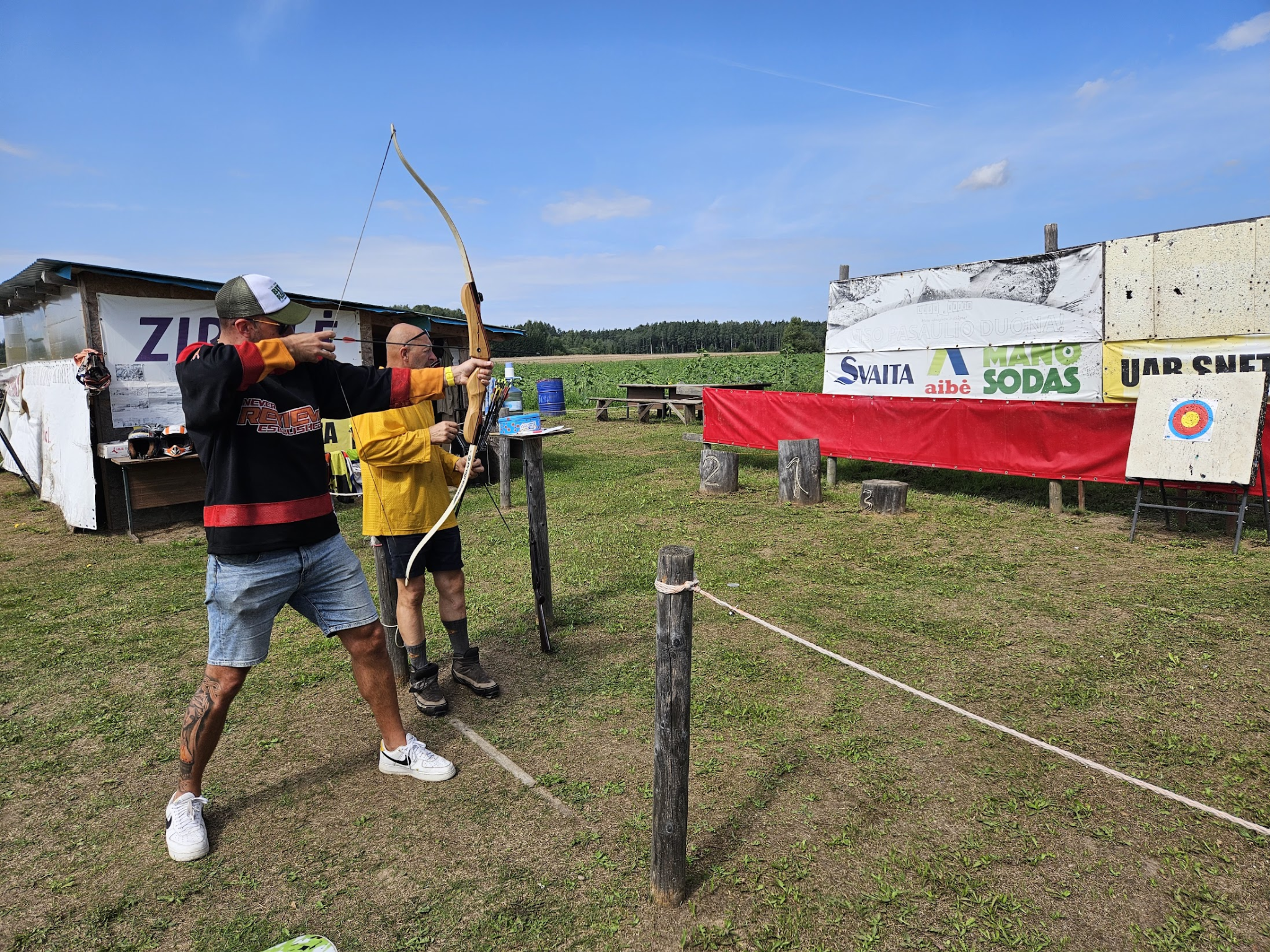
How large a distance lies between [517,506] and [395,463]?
6098 millimetres

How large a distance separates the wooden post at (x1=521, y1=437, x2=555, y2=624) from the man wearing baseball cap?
166cm

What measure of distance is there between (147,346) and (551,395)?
10.6 meters

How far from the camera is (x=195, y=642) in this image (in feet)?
16.8

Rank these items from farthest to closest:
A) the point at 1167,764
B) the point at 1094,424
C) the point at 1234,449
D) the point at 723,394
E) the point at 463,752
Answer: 1. the point at 723,394
2. the point at 1094,424
3. the point at 1234,449
4. the point at 463,752
5. the point at 1167,764

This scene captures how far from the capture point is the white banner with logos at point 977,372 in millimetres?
9305

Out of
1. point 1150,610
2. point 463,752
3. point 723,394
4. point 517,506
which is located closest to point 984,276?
point 723,394

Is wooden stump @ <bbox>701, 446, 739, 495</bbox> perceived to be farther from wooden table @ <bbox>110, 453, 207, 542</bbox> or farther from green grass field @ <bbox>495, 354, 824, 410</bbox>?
green grass field @ <bbox>495, 354, 824, 410</bbox>

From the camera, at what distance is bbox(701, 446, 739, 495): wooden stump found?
9.84 metres

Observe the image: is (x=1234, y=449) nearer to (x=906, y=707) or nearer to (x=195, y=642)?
(x=906, y=707)

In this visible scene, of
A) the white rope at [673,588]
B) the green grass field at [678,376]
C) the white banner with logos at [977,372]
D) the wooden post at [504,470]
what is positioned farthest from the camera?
the green grass field at [678,376]

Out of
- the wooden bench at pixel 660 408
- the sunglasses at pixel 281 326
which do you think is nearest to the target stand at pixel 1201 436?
the sunglasses at pixel 281 326

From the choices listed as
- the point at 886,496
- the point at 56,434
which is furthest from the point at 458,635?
the point at 56,434

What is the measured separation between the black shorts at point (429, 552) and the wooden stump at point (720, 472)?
625 centimetres

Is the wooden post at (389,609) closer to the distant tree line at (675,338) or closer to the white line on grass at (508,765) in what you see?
the white line on grass at (508,765)
